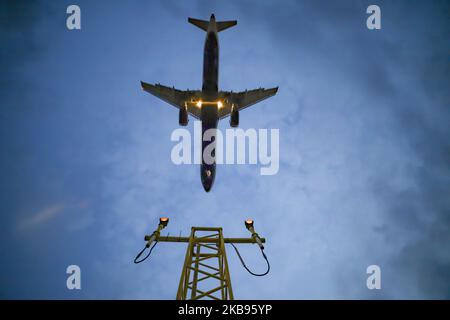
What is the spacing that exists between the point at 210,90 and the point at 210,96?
0.55 metres

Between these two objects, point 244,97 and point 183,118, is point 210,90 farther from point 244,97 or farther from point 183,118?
point 244,97

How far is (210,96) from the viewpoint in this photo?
25359 mm

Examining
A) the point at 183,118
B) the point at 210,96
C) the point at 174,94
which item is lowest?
the point at 183,118

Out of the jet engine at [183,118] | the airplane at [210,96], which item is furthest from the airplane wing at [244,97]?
the jet engine at [183,118]

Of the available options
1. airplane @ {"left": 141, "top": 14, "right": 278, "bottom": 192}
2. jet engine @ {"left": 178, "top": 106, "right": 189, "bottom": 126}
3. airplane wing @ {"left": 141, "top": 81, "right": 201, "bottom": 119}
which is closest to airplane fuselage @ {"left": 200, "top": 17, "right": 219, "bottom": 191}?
airplane @ {"left": 141, "top": 14, "right": 278, "bottom": 192}

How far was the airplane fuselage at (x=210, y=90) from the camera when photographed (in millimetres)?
24094

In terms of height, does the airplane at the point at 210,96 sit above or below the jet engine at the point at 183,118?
above

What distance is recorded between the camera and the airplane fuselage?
79.0 feet

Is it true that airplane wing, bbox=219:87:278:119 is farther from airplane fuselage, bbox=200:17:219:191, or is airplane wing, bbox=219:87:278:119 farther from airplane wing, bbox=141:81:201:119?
airplane wing, bbox=141:81:201:119

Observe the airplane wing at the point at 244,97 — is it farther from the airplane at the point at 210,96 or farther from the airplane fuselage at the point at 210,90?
the airplane fuselage at the point at 210,90

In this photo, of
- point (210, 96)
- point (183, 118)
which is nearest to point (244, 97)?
point (210, 96)
